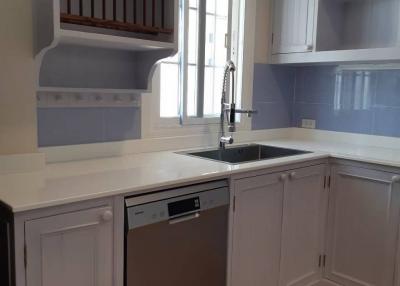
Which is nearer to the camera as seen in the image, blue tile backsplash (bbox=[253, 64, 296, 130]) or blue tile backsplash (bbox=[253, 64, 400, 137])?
blue tile backsplash (bbox=[253, 64, 400, 137])

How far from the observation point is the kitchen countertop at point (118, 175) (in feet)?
4.70

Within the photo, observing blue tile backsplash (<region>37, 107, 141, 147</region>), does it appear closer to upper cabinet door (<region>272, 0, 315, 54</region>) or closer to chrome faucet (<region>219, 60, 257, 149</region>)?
chrome faucet (<region>219, 60, 257, 149</region>)

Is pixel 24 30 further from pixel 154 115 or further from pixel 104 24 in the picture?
pixel 154 115

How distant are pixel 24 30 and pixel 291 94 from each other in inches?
86.5

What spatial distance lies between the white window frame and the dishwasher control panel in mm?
723

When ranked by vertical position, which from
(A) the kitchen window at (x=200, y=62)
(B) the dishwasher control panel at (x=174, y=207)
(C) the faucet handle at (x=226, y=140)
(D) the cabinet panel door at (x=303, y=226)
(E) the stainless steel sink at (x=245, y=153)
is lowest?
(D) the cabinet panel door at (x=303, y=226)

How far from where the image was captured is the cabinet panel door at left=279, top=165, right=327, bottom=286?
2.37m

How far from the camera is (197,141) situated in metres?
2.71

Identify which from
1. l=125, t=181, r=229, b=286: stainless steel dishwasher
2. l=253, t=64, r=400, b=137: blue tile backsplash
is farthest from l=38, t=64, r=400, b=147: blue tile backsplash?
l=125, t=181, r=229, b=286: stainless steel dishwasher

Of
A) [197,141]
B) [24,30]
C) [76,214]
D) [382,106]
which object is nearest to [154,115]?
[197,141]

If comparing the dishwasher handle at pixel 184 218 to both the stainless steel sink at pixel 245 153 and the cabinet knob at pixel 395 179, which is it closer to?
the stainless steel sink at pixel 245 153

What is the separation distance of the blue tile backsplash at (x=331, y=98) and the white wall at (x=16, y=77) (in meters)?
1.72

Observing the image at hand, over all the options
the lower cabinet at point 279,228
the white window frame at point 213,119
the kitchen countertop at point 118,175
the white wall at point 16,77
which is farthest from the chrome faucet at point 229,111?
the white wall at point 16,77

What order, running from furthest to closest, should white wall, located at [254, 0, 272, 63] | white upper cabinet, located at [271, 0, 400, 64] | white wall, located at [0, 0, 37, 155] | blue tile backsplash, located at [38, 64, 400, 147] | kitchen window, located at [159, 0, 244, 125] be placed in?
white wall, located at [254, 0, 272, 63] < white upper cabinet, located at [271, 0, 400, 64] < kitchen window, located at [159, 0, 244, 125] < blue tile backsplash, located at [38, 64, 400, 147] < white wall, located at [0, 0, 37, 155]
